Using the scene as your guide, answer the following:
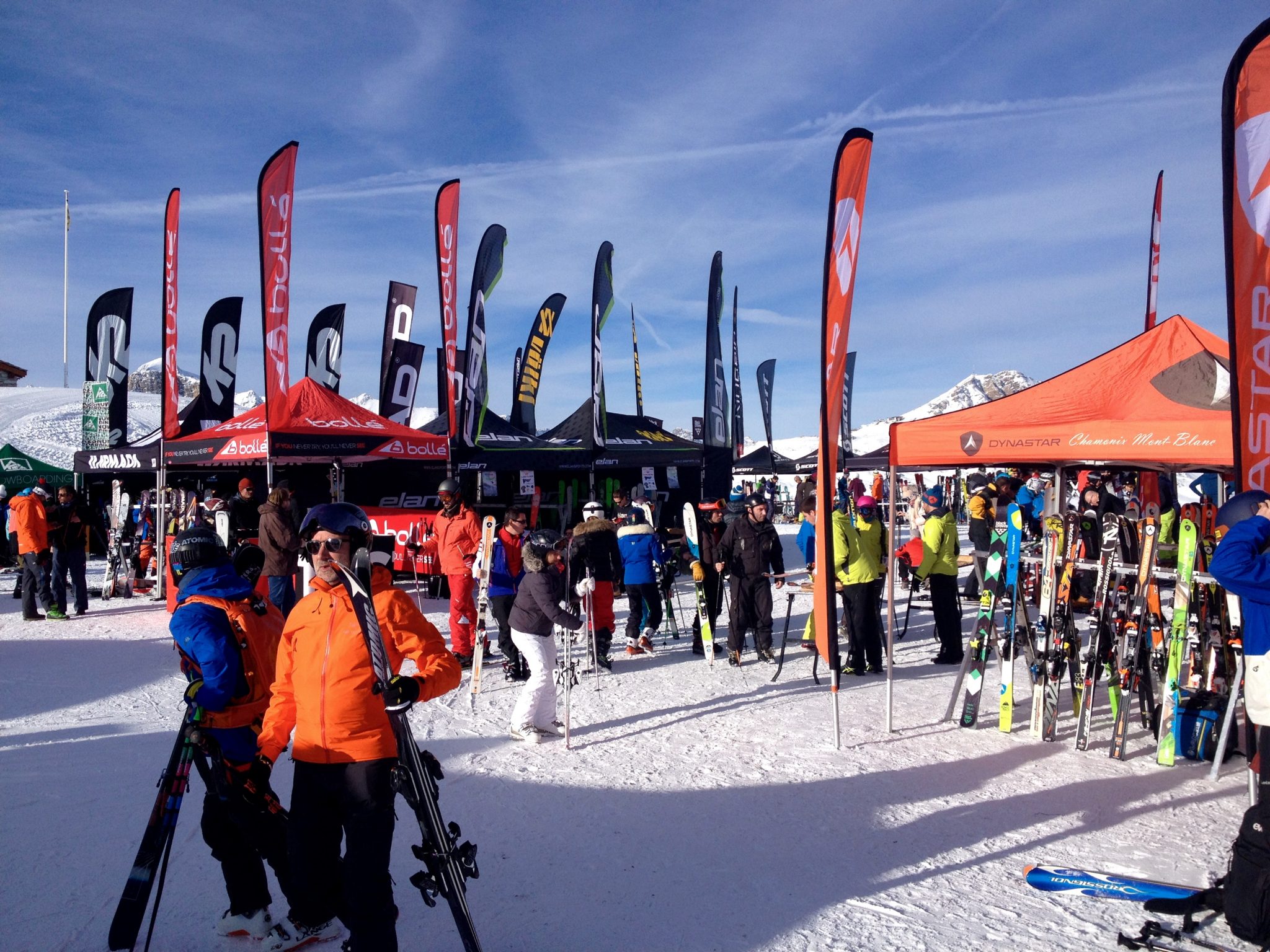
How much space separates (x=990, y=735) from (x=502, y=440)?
12788 millimetres

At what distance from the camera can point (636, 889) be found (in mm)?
3586

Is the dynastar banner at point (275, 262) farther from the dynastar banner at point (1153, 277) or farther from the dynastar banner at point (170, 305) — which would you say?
the dynastar banner at point (1153, 277)

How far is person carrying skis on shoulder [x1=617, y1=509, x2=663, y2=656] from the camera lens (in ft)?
29.3

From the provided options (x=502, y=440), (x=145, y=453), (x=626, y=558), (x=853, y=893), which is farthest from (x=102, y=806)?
(x=502, y=440)

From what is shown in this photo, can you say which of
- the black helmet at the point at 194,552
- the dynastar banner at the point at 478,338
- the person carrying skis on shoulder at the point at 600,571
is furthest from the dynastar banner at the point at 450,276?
the black helmet at the point at 194,552

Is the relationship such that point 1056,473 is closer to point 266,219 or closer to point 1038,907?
point 1038,907

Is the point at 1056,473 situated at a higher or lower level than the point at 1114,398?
lower

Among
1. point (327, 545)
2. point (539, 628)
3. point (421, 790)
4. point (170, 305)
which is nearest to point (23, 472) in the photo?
point (170, 305)

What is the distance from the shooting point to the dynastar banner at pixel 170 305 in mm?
13094

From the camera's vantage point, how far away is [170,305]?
43.1ft

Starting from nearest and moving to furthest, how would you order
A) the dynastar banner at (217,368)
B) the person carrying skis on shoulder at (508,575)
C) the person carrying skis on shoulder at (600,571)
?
the person carrying skis on shoulder at (508,575) → the person carrying skis on shoulder at (600,571) → the dynastar banner at (217,368)

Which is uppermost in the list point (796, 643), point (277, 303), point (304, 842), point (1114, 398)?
point (277, 303)

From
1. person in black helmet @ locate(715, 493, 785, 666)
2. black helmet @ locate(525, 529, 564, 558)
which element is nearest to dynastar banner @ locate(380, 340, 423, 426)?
person in black helmet @ locate(715, 493, 785, 666)

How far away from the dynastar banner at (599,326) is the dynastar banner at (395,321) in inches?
138
